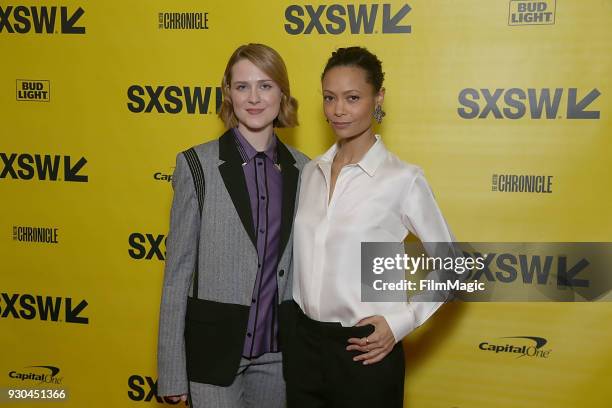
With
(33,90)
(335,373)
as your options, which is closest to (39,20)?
(33,90)

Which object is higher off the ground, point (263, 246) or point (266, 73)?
point (266, 73)

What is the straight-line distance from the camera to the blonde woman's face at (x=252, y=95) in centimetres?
162

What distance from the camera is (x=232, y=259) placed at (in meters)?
1.58

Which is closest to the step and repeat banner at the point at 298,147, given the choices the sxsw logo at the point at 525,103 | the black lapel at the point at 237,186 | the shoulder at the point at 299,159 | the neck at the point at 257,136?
the sxsw logo at the point at 525,103

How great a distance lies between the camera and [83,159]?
2549mm

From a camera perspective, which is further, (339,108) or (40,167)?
(40,167)

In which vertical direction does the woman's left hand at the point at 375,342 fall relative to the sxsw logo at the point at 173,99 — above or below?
below

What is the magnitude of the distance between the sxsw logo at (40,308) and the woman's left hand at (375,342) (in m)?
1.60

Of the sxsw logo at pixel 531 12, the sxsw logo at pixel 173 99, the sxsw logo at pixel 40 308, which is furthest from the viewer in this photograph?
the sxsw logo at pixel 40 308

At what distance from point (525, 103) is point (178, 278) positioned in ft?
4.86

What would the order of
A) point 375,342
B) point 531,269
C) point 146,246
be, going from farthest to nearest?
point 146,246
point 531,269
point 375,342

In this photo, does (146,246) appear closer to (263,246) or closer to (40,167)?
(40,167)

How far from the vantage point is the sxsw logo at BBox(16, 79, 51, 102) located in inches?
100

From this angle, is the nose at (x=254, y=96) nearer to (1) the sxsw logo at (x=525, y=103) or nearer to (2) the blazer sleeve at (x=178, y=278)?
(2) the blazer sleeve at (x=178, y=278)
